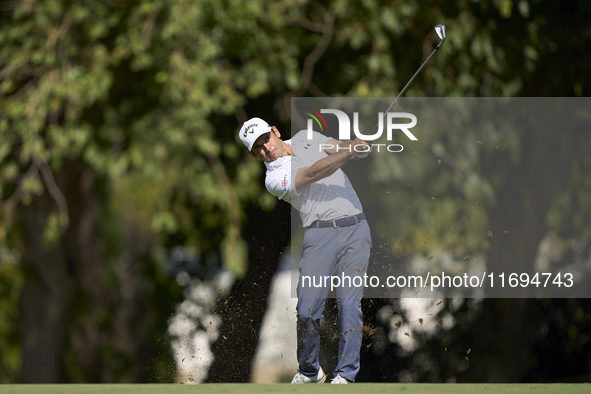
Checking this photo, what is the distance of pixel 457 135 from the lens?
5.59m

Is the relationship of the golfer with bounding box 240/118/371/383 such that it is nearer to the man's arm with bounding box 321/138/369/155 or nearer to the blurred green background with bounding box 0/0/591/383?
the man's arm with bounding box 321/138/369/155

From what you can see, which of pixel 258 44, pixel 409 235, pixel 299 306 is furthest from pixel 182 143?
pixel 299 306

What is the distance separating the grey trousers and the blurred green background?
47.6 inches

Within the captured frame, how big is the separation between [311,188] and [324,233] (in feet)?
0.73

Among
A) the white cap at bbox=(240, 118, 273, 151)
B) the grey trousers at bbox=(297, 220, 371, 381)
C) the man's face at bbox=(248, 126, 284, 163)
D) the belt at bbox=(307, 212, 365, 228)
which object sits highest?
the white cap at bbox=(240, 118, 273, 151)

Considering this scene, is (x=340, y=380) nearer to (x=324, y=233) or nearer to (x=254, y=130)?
(x=324, y=233)

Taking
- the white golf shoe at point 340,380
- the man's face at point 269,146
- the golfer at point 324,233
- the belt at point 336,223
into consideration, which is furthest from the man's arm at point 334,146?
the white golf shoe at point 340,380

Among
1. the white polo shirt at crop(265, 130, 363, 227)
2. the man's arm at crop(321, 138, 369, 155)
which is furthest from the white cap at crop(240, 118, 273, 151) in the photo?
the man's arm at crop(321, 138, 369, 155)

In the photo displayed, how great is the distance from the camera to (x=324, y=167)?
3.53 m

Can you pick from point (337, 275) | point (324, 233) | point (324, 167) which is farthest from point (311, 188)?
point (337, 275)

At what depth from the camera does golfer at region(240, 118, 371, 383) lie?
138 inches

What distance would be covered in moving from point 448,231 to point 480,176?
1.52ft

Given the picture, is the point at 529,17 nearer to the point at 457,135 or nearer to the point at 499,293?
the point at 457,135

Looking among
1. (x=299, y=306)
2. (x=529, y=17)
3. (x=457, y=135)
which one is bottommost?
(x=299, y=306)
